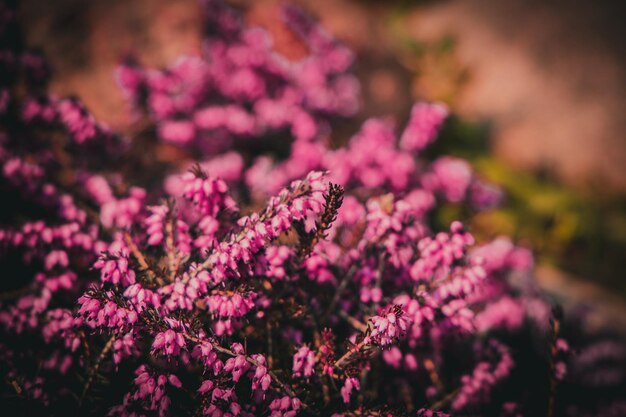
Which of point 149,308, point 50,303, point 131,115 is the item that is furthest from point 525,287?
point 131,115

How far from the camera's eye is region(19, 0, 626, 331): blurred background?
4531 millimetres

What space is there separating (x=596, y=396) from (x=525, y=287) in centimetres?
109

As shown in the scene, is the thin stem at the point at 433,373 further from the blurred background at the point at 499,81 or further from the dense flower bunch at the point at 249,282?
the blurred background at the point at 499,81

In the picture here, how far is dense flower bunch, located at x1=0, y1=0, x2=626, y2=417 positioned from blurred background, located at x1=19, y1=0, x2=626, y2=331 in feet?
1.91

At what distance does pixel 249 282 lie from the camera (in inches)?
81.7

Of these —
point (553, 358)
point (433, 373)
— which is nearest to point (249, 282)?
point (433, 373)

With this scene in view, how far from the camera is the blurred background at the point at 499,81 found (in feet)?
14.9

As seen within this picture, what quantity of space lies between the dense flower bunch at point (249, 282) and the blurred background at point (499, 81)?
58 cm

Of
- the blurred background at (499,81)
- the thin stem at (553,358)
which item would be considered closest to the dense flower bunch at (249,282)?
the thin stem at (553,358)

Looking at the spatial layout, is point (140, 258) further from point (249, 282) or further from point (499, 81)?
point (499, 81)

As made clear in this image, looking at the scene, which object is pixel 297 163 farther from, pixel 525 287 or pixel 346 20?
pixel 346 20

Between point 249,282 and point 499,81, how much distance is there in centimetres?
627

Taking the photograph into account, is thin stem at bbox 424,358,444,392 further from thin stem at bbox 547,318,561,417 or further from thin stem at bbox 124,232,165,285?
thin stem at bbox 124,232,165,285

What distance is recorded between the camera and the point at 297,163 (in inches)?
153
